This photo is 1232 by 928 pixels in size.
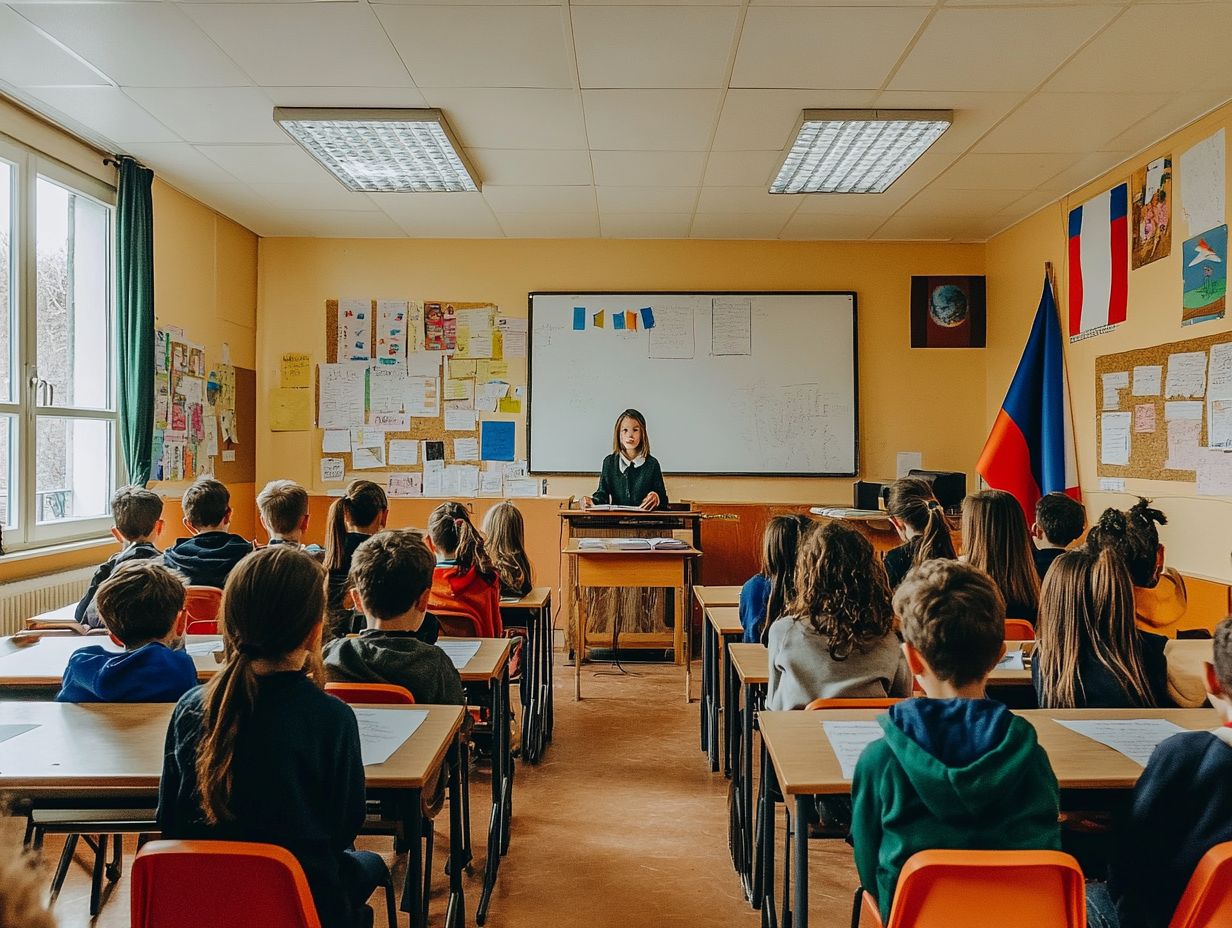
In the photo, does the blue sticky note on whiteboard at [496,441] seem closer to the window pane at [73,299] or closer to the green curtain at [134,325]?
the green curtain at [134,325]

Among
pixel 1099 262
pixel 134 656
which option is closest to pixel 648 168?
pixel 1099 262

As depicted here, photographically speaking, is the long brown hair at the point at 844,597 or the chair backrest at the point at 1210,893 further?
the long brown hair at the point at 844,597

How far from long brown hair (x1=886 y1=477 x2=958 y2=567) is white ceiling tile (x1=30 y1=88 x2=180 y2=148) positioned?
360 cm

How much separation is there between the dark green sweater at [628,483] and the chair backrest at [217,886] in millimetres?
4127

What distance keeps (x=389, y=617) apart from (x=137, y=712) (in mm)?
572

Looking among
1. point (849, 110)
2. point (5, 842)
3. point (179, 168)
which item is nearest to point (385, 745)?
point (5, 842)

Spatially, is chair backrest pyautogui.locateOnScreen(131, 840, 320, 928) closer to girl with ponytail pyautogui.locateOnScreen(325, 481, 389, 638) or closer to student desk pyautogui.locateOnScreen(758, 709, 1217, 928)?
student desk pyautogui.locateOnScreen(758, 709, 1217, 928)

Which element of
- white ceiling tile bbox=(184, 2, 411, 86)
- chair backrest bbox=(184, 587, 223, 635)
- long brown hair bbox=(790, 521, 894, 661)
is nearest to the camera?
long brown hair bbox=(790, 521, 894, 661)

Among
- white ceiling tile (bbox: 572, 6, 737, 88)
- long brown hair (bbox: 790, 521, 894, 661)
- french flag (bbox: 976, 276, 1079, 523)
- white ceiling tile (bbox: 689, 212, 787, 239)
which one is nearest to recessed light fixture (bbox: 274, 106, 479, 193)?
white ceiling tile (bbox: 572, 6, 737, 88)

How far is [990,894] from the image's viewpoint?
4.04ft

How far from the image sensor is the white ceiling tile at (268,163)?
415 cm

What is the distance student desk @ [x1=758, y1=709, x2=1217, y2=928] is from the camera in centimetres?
152

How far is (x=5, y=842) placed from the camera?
0.52 metres

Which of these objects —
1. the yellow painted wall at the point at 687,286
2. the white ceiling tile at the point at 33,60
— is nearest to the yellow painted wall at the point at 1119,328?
the yellow painted wall at the point at 687,286
